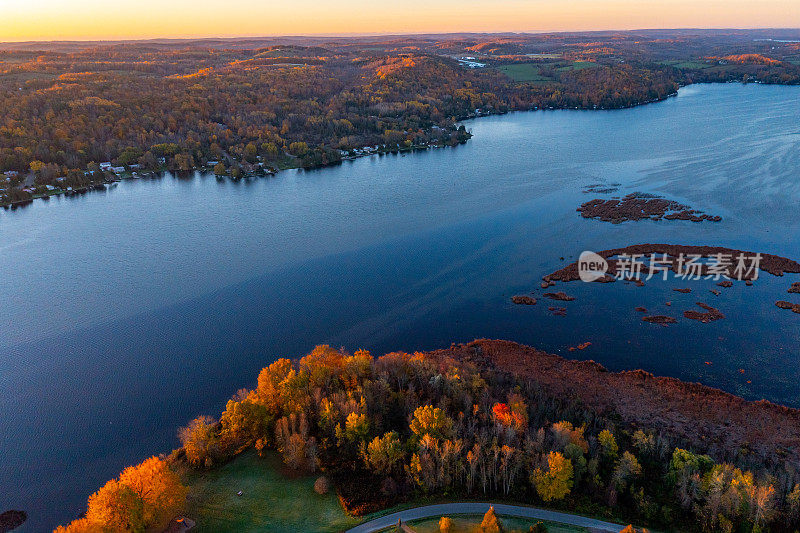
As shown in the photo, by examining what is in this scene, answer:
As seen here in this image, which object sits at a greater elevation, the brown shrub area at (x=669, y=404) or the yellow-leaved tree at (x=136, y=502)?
the yellow-leaved tree at (x=136, y=502)

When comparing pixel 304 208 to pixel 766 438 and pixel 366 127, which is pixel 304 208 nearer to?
pixel 366 127

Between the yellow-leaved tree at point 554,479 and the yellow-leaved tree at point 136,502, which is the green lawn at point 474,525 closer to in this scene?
the yellow-leaved tree at point 554,479

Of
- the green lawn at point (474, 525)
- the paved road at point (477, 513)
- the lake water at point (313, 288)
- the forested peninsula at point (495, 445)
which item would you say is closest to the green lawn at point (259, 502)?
the forested peninsula at point (495, 445)

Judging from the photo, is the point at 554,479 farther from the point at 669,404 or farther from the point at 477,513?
the point at 669,404

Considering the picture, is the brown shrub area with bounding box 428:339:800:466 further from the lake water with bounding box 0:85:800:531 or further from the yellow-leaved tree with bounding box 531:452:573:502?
the yellow-leaved tree with bounding box 531:452:573:502

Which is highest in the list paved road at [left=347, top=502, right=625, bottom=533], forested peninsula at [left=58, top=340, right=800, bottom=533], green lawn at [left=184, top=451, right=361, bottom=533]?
forested peninsula at [left=58, top=340, right=800, bottom=533]

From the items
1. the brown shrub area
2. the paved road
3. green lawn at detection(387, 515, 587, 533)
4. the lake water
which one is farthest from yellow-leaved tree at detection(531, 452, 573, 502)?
the lake water

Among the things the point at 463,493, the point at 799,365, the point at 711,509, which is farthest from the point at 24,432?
the point at 799,365
